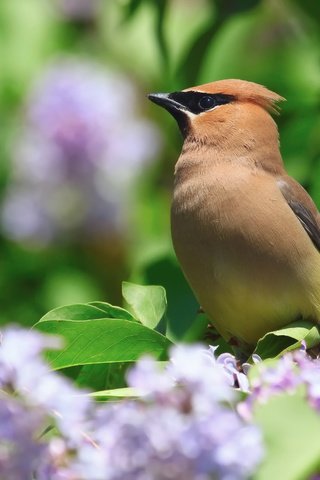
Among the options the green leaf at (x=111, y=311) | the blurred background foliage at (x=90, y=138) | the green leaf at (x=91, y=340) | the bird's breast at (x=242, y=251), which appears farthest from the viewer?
the blurred background foliage at (x=90, y=138)

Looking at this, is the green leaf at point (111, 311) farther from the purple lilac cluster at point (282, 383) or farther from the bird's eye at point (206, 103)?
the bird's eye at point (206, 103)

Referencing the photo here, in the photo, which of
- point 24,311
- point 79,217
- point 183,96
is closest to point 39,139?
point 79,217

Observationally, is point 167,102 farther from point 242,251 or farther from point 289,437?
point 289,437

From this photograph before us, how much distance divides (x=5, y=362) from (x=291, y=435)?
1.91 feet

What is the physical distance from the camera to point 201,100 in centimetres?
478

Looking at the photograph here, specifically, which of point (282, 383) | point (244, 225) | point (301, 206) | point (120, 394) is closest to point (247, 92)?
point (301, 206)

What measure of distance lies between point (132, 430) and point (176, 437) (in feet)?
0.33

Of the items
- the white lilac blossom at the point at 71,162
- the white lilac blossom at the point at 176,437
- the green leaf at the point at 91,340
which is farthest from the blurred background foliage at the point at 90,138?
the white lilac blossom at the point at 176,437

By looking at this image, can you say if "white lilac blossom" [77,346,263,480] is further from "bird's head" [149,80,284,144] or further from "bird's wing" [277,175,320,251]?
"bird's head" [149,80,284,144]

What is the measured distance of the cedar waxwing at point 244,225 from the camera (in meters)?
4.21

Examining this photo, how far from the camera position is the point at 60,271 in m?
7.07

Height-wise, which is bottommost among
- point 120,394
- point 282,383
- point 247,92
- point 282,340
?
point 282,340

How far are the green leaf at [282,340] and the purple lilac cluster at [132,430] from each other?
144 cm

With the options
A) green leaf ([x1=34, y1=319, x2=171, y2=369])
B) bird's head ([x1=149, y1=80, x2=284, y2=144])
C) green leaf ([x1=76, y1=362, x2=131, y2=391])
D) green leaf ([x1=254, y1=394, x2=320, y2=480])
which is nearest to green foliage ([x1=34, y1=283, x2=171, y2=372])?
green leaf ([x1=34, y1=319, x2=171, y2=369])
